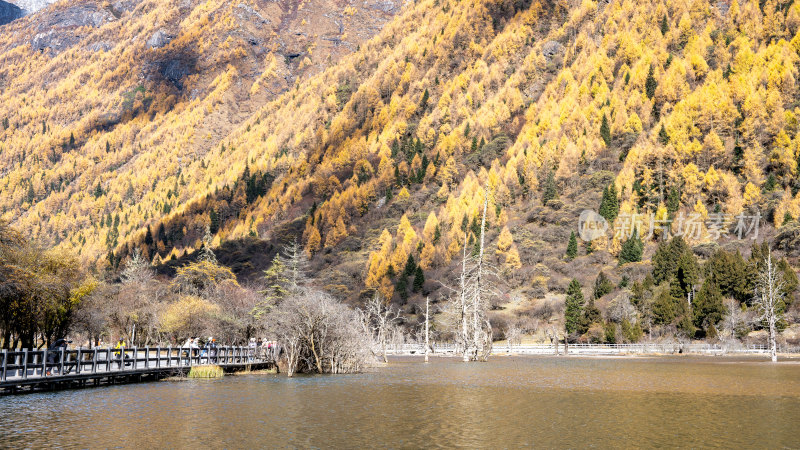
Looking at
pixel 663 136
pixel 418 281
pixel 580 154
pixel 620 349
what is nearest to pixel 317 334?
pixel 620 349

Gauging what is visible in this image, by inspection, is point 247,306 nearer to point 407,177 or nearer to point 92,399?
point 92,399

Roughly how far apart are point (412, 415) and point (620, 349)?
194 feet

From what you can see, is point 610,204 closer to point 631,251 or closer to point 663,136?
point 631,251

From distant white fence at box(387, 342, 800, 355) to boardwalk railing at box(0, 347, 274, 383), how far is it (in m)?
37.6

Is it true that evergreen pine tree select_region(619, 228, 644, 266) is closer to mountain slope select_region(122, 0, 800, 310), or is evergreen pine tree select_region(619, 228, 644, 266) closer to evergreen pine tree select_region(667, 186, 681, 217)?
mountain slope select_region(122, 0, 800, 310)

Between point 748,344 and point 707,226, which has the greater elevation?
point 707,226

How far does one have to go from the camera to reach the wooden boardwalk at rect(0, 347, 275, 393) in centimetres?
2595

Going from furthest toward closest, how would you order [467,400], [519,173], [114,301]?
[519,173] < [114,301] < [467,400]

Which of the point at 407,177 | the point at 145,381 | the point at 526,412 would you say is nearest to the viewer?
the point at 526,412

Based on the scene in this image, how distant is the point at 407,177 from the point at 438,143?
48.0 ft

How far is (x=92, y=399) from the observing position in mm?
24656

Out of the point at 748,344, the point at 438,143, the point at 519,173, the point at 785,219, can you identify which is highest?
the point at 438,143

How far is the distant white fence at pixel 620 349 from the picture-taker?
6800cm

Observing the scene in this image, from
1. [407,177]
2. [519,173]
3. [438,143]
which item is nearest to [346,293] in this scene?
[519,173]
